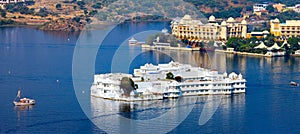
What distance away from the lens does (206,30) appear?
68.2ft

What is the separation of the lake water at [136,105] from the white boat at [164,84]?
0.68ft

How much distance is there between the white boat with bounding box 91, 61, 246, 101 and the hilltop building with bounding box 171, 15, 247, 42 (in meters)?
7.40

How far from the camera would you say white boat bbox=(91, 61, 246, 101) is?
39.9ft

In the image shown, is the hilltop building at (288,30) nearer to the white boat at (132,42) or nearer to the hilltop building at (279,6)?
the white boat at (132,42)

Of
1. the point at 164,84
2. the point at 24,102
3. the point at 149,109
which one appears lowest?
the point at 149,109

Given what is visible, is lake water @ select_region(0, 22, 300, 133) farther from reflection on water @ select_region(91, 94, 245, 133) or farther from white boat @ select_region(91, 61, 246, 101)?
white boat @ select_region(91, 61, 246, 101)

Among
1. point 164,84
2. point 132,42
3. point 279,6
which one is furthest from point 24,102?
point 279,6

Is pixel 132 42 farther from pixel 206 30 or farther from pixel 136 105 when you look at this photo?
pixel 136 105

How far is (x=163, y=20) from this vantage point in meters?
27.6

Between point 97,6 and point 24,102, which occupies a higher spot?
point 97,6

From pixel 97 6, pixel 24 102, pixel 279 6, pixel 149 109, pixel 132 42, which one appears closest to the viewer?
pixel 149 109

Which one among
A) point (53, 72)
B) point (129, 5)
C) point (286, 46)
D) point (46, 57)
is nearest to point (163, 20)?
point (129, 5)

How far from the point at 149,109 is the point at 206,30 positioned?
9.47 metres

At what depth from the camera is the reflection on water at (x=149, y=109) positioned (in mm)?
10719
